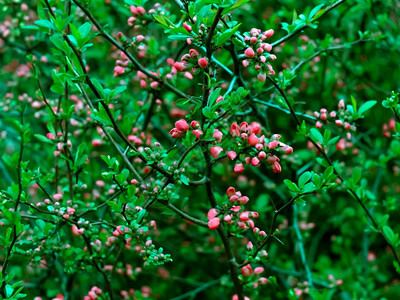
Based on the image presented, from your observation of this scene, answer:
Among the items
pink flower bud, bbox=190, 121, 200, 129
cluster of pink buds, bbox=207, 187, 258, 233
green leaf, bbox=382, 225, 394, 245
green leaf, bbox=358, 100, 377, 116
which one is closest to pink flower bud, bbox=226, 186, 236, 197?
cluster of pink buds, bbox=207, 187, 258, 233

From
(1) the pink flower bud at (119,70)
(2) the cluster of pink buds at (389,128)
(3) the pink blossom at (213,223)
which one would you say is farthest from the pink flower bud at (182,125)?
(2) the cluster of pink buds at (389,128)

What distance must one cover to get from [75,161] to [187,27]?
0.62 m

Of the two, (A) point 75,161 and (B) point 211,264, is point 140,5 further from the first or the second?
(B) point 211,264

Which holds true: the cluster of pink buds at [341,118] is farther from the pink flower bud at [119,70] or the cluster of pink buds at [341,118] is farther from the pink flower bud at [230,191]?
the pink flower bud at [119,70]

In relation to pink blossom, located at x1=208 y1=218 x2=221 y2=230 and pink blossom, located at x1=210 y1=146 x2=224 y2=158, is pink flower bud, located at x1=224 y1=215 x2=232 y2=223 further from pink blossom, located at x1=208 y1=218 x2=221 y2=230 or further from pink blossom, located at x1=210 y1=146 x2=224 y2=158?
pink blossom, located at x1=210 y1=146 x2=224 y2=158

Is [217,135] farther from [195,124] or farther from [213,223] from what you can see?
[213,223]

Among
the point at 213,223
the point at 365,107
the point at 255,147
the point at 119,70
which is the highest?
the point at 119,70

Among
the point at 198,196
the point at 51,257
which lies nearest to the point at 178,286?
the point at 198,196

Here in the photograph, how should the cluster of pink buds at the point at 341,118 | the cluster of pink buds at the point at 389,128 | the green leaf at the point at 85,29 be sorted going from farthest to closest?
the cluster of pink buds at the point at 389,128
the cluster of pink buds at the point at 341,118
the green leaf at the point at 85,29

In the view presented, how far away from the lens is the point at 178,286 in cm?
281

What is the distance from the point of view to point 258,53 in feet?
4.32

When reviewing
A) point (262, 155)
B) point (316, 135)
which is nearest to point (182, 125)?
point (262, 155)

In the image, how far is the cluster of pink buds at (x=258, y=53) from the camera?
1305mm

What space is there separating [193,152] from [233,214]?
1.18 ft
